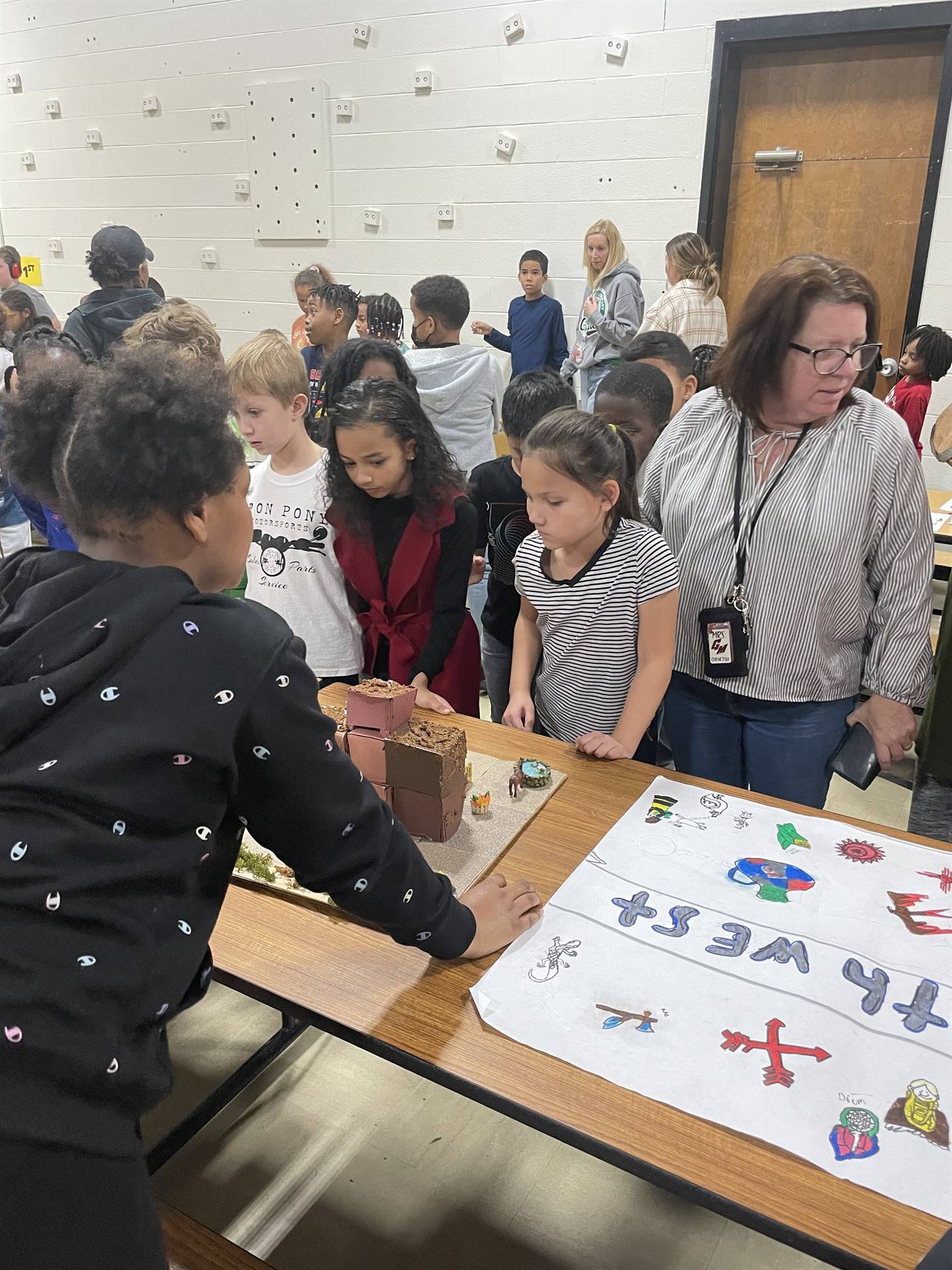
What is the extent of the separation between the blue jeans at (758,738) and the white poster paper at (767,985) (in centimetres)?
29

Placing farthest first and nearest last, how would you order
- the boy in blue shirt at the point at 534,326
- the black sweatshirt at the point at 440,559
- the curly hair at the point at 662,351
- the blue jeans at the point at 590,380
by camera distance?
the boy in blue shirt at the point at 534,326 < the blue jeans at the point at 590,380 < the curly hair at the point at 662,351 < the black sweatshirt at the point at 440,559

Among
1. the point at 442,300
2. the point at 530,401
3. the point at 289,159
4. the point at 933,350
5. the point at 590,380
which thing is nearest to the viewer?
the point at 530,401

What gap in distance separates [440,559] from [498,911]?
94 cm

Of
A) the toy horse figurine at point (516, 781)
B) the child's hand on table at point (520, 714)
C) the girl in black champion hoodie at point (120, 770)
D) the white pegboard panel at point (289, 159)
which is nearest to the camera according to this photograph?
the girl in black champion hoodie at point (120, 770)

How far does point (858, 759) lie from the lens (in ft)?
4.83

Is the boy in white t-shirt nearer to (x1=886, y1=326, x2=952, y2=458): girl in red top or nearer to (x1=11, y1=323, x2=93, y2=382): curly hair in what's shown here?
(x1=11, y1=323, x2=93, y2=382): curly hair

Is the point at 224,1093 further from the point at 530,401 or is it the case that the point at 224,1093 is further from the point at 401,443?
the point at 530,401

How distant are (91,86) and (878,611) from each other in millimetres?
6923

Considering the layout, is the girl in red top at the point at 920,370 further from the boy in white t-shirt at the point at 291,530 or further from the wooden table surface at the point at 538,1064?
the wooden table surface at the point at 538,1064

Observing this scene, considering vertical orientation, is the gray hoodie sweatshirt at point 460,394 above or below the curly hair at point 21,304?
below

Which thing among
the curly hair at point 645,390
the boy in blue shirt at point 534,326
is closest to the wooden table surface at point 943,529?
the curly hair at point 645,390

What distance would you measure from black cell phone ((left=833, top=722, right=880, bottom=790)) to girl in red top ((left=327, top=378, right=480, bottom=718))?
73 centimetres

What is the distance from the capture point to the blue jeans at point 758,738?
157 cm

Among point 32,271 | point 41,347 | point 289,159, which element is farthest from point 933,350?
point 32,271
